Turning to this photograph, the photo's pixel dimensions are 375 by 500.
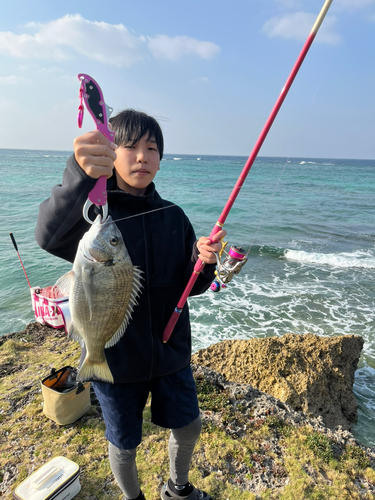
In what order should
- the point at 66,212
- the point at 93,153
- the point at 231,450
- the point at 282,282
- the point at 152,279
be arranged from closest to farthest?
the point at 93,153 → the point at 66,212 → the point at 152,279 → the point at 231,450 → the point at 282,282

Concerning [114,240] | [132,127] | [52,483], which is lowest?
[52,483]

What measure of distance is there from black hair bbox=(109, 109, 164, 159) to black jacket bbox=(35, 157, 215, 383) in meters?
0.30

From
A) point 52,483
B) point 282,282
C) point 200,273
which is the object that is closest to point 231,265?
point 200,273

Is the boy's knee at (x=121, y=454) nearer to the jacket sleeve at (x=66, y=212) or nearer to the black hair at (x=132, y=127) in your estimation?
the jacket sleeve at (x=66, y=212)

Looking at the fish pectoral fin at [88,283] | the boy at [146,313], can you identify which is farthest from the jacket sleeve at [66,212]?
the fish pectoral fin at [88,283]

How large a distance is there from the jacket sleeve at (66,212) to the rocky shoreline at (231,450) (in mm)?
2360

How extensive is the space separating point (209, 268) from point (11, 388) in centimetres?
339

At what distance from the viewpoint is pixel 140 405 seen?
2127mm

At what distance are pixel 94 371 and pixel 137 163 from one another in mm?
1346

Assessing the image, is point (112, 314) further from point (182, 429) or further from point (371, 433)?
point (371, 433)

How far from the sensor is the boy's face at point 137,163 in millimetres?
2034

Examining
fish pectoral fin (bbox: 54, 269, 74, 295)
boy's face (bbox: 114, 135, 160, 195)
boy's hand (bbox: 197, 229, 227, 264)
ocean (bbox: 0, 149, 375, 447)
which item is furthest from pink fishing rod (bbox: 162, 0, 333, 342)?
ocean (bbox: 0, 149, 375, 447)

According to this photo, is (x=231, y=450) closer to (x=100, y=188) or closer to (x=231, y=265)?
(x=231, y=265)

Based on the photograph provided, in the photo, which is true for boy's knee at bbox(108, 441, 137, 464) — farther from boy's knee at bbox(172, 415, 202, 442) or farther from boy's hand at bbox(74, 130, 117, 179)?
boy's hand at bbox(74, 130, 117, 179)
